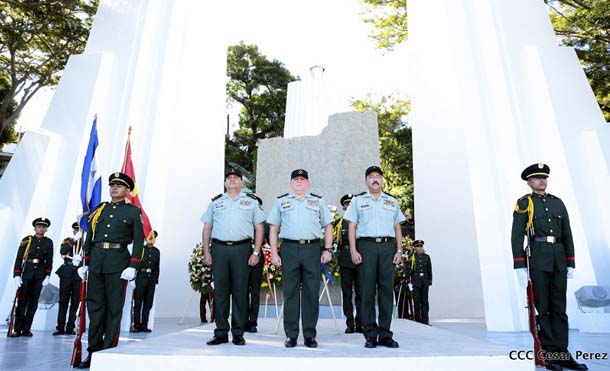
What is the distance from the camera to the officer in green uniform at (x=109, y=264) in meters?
4.18

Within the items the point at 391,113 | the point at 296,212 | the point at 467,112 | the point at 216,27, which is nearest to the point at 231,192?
the point at 296,212

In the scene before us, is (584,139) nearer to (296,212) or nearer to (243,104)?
(296,212)

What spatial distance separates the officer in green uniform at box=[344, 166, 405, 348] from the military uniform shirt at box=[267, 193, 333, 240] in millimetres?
279

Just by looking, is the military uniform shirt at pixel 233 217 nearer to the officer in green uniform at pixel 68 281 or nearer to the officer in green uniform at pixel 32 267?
the officer in green uniform at pixel 68 281

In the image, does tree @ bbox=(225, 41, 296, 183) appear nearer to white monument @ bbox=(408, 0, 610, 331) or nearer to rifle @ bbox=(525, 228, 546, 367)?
white monument @ bbox=(408, 0, 610, 331)

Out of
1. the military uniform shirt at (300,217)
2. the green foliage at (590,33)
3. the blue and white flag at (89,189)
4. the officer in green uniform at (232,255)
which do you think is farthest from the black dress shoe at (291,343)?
the green foliage at (590,33)

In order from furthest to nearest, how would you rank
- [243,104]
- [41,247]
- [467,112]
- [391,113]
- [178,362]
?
[243,104], [391,113], [467,112], [41,247], [178,362]

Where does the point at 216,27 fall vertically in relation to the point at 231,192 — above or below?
above

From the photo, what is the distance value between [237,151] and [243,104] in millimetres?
3209

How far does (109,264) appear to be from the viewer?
165 inches

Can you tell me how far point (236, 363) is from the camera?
3.29 metres

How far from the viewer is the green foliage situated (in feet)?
41.6

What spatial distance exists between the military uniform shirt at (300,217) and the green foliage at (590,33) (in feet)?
39.0

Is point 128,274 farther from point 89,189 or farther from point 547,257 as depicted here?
point 547,257
